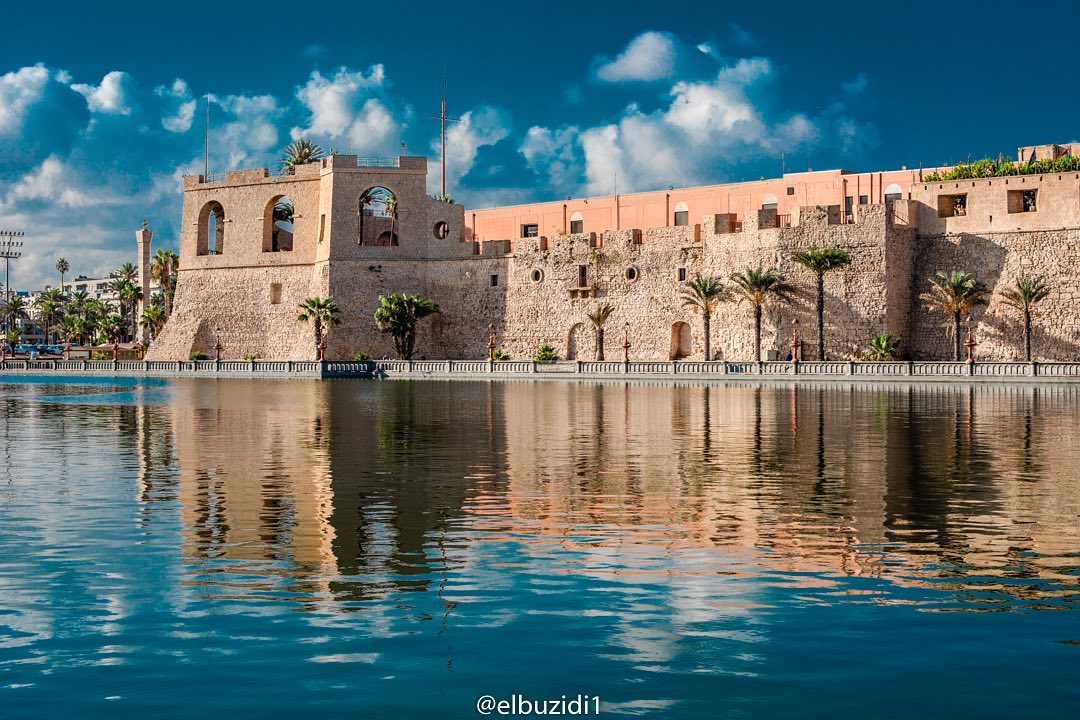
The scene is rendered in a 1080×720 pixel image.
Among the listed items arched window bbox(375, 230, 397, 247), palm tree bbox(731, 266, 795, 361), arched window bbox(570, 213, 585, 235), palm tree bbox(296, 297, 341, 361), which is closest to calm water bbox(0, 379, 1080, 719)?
palm tree bbox(731, 266, 795, 361)

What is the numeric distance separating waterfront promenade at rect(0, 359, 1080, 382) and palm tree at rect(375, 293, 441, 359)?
391 centimetres

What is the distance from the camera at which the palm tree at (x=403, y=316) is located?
57500mm

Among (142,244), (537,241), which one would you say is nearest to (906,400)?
(537,241)

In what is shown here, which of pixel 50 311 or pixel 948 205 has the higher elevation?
pixel 948 205

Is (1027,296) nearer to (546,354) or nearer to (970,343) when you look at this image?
(970,343)

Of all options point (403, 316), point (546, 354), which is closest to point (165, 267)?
point (403, 316)

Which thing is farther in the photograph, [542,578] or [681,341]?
[681,341]

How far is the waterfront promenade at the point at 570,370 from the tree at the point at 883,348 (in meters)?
3.95

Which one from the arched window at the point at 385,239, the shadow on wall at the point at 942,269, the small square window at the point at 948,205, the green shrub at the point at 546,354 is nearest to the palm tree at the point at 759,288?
the shadow on wall at the point at 942,269

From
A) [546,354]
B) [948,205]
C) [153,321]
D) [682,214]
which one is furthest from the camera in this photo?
[153,321]

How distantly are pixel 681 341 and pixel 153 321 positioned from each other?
34313 mm

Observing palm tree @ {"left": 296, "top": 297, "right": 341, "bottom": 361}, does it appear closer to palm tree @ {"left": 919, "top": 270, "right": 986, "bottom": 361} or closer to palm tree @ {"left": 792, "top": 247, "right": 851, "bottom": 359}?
palm tree @ {"left": 792, "top": 247, "right": 851, "bottom": 359}

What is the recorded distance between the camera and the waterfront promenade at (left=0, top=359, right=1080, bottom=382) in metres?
40.2

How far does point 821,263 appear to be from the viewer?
1868 inches
